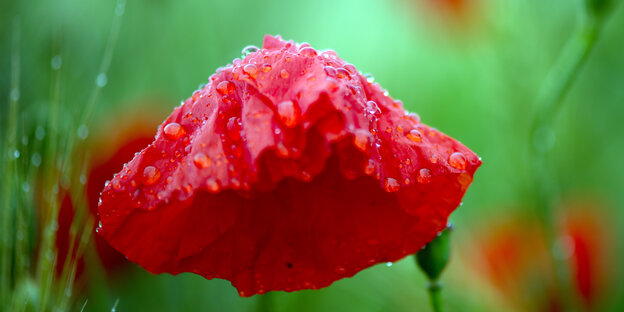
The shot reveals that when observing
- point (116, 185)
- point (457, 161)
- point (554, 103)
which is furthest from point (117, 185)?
point (554, 103)

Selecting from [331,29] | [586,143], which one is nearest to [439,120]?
[586,143]

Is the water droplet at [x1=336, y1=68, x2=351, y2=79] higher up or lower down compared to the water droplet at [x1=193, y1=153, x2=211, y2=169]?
higher up

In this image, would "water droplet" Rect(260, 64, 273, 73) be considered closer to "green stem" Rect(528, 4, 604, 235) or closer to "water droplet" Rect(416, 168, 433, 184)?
"water droplet" Rect(416, 168, 433, 184)

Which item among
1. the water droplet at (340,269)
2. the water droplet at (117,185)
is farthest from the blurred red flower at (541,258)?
the water droplet at (117,185)

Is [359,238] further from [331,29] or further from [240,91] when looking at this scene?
[331,29]

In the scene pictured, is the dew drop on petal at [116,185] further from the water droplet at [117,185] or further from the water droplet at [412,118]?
the water droplet at [412,118]

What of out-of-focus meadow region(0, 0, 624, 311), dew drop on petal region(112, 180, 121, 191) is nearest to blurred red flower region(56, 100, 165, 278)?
out-of-focus meadow region(0, 0, 624, 311)

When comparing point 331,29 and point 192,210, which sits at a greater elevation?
point 331,29
